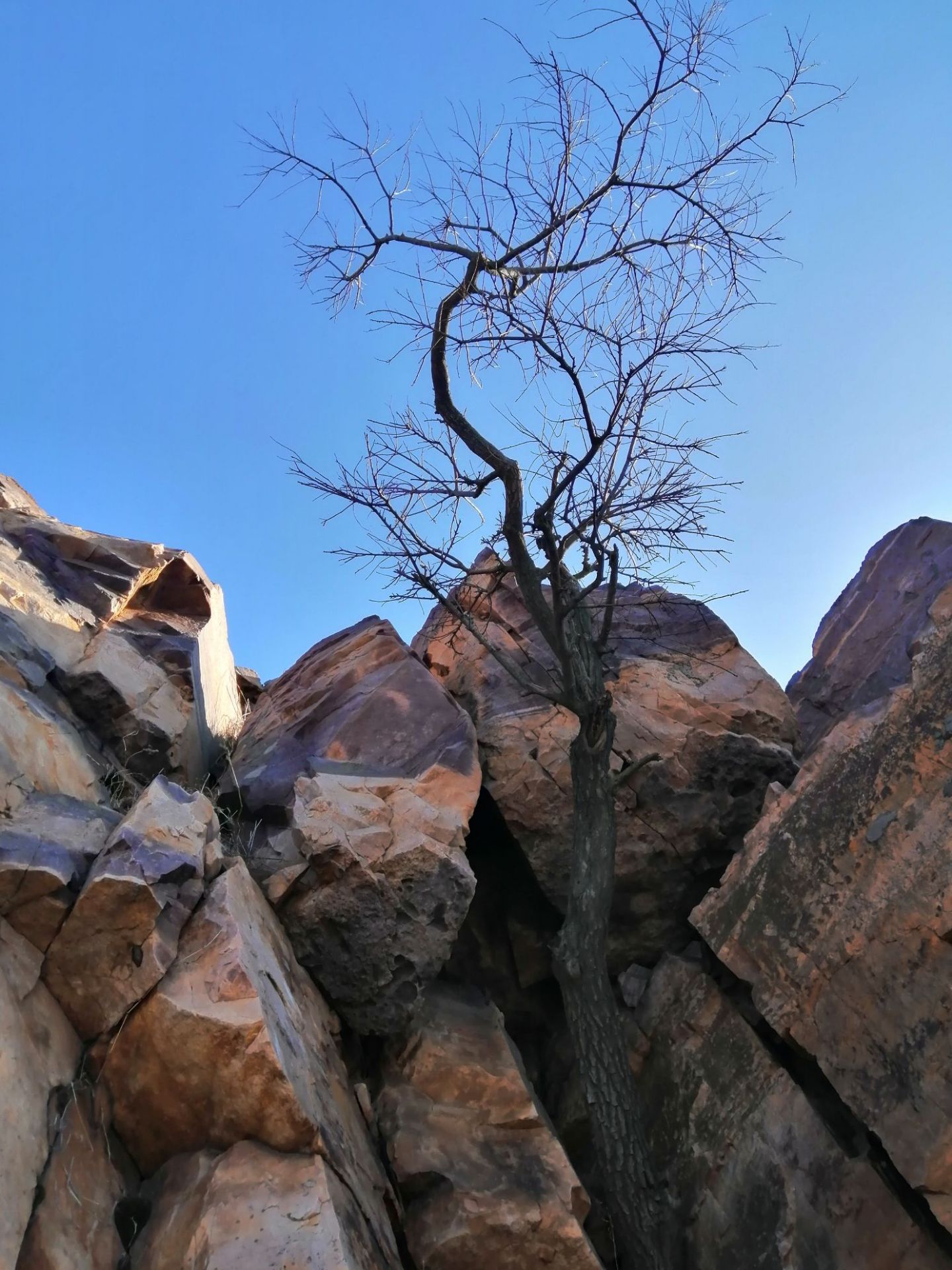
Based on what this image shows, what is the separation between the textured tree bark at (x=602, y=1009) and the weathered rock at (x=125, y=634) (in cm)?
286

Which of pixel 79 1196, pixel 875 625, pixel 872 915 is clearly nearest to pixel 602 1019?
pixel 872 915

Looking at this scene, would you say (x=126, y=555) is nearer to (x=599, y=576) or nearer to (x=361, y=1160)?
(x=599, y=576)

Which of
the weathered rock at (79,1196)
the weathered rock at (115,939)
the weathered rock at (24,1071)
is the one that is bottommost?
the weathered rock at (79,1196)

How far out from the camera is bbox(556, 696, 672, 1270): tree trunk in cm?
489

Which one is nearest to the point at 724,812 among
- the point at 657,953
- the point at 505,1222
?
the point at 657,953

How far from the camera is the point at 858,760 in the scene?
18.0 feet

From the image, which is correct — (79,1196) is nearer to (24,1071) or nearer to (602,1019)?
(24,1071)

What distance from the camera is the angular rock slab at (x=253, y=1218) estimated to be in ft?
11.0

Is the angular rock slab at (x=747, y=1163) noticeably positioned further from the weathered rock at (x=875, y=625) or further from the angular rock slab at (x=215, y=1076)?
the weathered rock at (x=875, y=625)

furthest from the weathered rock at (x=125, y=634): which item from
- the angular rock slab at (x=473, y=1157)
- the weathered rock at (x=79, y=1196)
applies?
the angular rock slab at (x=473, y=1157)

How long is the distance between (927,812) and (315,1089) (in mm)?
3401

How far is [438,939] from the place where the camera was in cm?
545

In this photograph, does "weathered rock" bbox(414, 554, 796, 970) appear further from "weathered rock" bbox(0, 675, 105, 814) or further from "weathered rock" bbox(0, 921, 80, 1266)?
"weathered rock" bbox(0, 921, 80, 1266)

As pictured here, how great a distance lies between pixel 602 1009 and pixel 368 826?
5.67 ft
